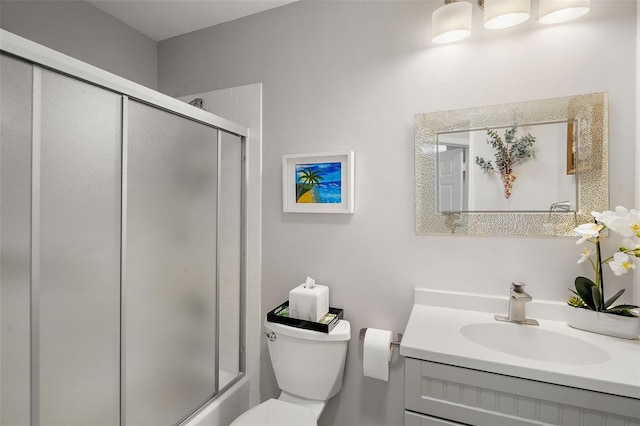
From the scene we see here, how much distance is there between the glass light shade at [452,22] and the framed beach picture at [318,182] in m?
0.63

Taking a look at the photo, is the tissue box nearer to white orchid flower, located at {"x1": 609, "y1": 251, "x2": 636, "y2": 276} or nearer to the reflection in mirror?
the reflection in mirror

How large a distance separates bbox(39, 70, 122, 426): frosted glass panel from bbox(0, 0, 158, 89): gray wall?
2.86ft

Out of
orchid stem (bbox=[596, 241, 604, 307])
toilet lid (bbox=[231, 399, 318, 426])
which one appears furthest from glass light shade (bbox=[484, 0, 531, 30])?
toilet lid (bbox=[231, 399, 318, 426])

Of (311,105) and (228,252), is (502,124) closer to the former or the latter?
(311,105)

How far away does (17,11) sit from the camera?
1.44 metres

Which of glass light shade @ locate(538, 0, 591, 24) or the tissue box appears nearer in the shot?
glass light shade @ locate(538, 0, 591, 24)

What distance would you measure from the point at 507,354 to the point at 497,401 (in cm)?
15

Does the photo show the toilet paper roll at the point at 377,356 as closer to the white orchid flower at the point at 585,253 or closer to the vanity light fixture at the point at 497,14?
the white orchid flower at the point at 585,253

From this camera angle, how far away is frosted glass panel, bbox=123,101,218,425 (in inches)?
47.4

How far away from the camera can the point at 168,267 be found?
136 cm

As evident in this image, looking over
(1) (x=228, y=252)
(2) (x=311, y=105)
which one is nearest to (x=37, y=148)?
(1) (x=228, y=252)

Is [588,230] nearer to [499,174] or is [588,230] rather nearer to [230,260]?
[499,174]

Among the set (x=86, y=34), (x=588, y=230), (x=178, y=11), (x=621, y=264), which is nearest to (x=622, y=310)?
(x=621, y=264)

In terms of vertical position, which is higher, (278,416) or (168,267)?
(168,267)
